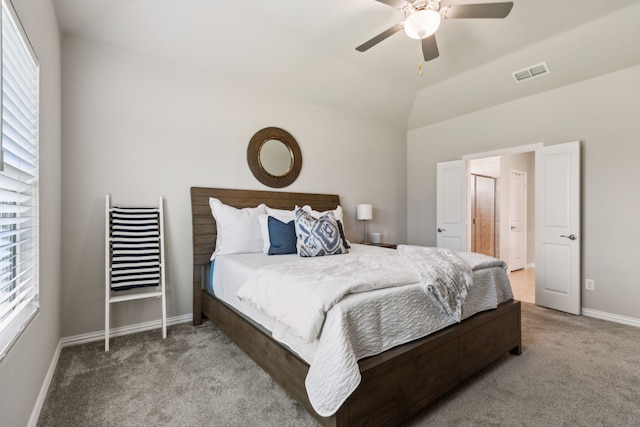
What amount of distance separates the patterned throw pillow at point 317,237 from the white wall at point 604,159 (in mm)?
2822

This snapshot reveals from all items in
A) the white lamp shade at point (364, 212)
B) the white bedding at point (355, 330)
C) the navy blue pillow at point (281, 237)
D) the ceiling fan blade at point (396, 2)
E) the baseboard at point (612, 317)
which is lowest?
the baseboard at point (612, 317)

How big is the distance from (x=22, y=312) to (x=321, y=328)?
4.92ft

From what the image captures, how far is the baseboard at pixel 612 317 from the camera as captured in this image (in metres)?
3.05

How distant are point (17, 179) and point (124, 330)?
184 centimetres

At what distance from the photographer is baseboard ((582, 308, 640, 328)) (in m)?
3.05

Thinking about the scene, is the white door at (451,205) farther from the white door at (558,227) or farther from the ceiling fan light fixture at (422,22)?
the ceiling fan light fixture at (422,22)

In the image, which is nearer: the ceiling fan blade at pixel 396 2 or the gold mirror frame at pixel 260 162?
the ceiling fan blade at pixel 396 2

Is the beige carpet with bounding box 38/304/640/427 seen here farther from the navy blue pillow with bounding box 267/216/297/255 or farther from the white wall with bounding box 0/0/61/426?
the navy blue pillow with bounding box 267/216/297/255

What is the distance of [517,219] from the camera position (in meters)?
5.95

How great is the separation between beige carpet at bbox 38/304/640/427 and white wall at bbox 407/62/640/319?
0.78 m

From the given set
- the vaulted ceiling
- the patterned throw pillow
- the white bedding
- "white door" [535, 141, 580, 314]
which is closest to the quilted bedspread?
the white bedding

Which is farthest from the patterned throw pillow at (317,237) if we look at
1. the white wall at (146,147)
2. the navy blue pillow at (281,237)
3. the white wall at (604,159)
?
the white wall at (604,159)

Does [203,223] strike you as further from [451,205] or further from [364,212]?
[451,205]

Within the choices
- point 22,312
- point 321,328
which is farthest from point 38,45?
point 321,328
